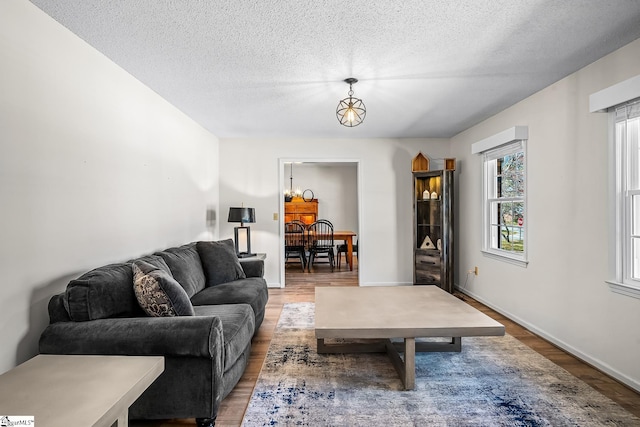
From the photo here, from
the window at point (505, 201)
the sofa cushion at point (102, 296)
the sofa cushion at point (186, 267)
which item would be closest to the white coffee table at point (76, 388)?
the sofa cushion at point (102, 296)

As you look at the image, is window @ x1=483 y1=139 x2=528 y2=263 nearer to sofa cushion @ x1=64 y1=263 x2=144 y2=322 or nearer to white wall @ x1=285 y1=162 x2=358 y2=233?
sofa cushion @ x1=64 y1=263 x2=144 y2=322

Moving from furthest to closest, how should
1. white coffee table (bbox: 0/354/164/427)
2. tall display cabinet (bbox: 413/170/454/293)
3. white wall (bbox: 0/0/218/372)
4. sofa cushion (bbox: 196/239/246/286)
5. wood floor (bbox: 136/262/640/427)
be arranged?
tall display cabinet (bbox: 413/170/454/293), sofa cushion (bbox: 196/239/246/286), wood floor (bbox: 136/262/640/427), white wall (bbox: 0/0/218/372), white coffee table (bbox: 0/354/164/427)

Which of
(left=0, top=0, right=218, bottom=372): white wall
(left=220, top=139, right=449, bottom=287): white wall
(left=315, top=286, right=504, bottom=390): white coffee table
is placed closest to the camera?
(left=0, top=0, right=218, bottom=372): white wall

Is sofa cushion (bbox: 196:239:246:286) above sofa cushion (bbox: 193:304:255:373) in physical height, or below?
above

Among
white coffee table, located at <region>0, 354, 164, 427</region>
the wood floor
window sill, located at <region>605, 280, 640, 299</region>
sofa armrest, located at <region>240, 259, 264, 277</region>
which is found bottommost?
the wood floor

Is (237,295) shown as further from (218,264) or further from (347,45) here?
(347,45)

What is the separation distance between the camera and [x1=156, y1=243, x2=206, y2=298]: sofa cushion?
2.99m

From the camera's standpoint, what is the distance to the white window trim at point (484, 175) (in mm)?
3617

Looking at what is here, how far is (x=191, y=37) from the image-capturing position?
2.33 m

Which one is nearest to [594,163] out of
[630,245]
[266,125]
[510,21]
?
[630,245]

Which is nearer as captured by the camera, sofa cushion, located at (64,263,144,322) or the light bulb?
sofa cushion, located at (64,263,144,322)

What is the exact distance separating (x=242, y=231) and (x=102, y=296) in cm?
303

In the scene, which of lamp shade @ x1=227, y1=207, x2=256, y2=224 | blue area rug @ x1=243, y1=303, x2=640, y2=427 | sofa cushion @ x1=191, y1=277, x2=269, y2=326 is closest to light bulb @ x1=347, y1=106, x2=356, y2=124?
sofa cushion @ x1=191, y1=277, x2=269, y2=326

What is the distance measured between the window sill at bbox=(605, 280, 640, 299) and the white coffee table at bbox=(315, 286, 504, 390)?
0.92 metres
